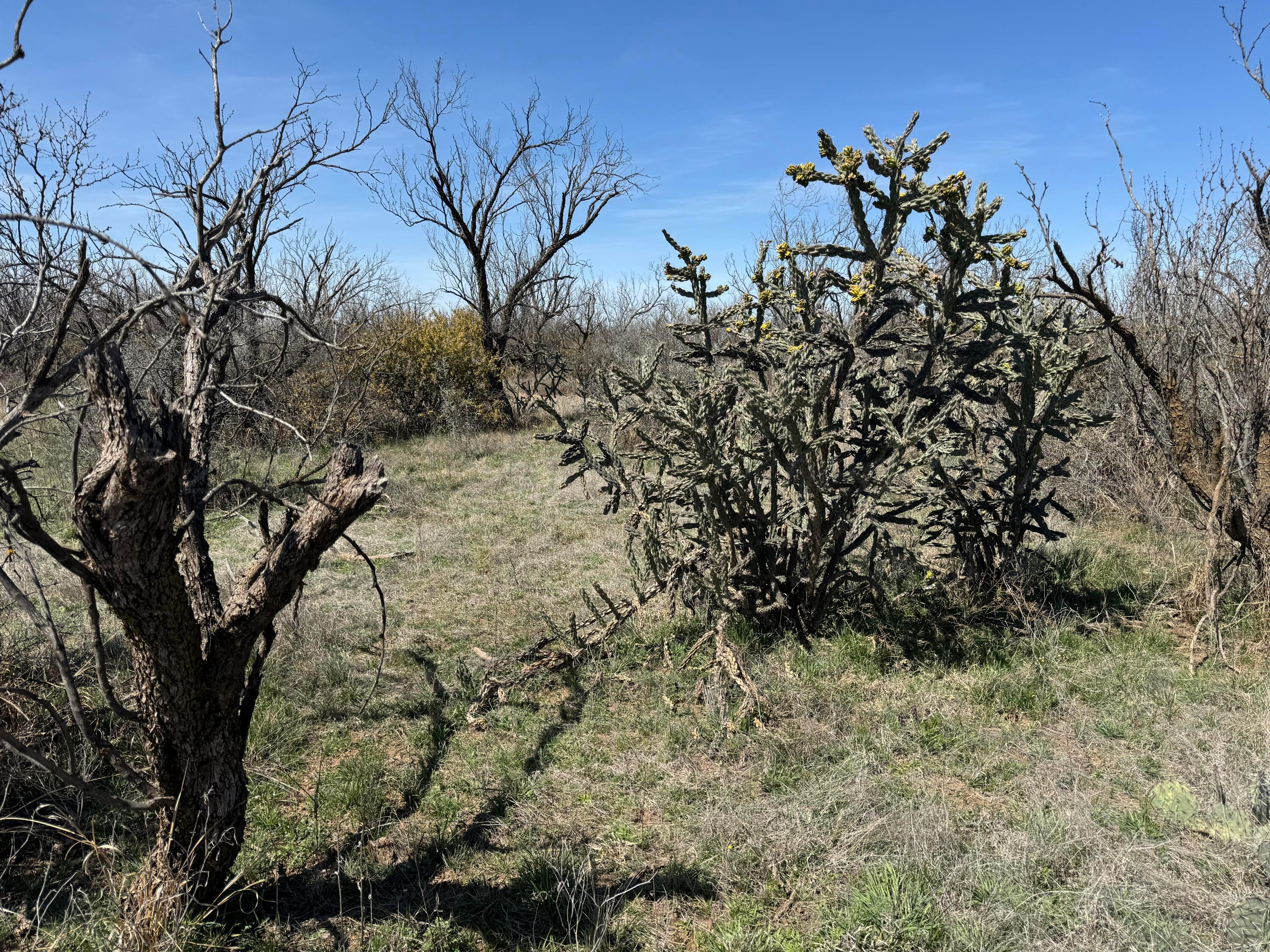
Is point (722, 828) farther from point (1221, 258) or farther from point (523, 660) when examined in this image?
point (1221, 258)

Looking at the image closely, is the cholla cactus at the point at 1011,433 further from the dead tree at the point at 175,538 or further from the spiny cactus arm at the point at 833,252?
the dead tree at the point at 175,538

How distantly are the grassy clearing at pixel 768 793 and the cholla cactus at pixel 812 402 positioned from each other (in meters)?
0.55

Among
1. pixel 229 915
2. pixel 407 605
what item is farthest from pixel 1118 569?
pixel 229 915

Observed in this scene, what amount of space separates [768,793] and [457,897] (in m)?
1.31

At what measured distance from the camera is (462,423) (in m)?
13.4

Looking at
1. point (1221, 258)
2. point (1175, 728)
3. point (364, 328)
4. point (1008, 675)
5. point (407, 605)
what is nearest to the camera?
point (1175, 728)

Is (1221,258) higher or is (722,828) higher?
(1221,258)

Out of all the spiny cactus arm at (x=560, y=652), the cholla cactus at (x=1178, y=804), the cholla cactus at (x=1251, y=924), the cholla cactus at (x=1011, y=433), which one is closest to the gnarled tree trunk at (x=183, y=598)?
the spiny cactus arm at (x=560, y=652)

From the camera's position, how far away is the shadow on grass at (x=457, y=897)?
2539 mm

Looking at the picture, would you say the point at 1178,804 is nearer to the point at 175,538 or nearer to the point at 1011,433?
the point at 1011,433

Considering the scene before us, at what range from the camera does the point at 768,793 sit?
3.23 meters

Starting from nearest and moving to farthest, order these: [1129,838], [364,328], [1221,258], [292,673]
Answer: [1129,838] < [292,673] < [1221,258] < [364,328]

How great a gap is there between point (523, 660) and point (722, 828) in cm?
183

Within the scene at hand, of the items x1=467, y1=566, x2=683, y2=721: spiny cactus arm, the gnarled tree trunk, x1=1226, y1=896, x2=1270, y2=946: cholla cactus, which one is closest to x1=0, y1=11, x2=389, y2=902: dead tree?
the gnarled tree trunk
